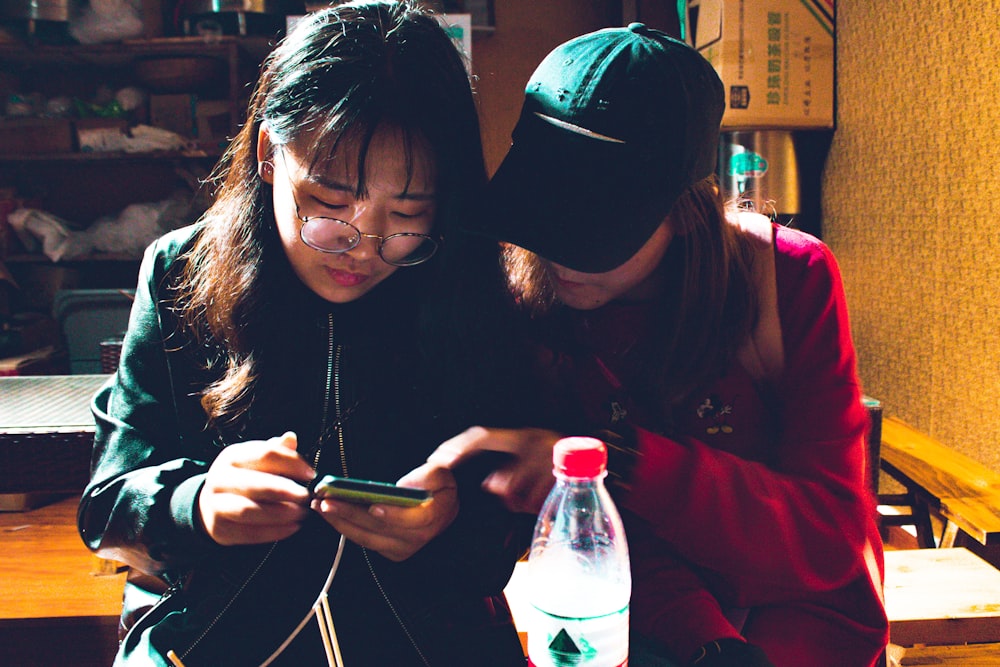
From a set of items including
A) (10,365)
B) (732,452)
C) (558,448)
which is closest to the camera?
(558,448)

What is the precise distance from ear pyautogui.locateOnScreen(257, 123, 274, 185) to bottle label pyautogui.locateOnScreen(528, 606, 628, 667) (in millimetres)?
718

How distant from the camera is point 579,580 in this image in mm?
896

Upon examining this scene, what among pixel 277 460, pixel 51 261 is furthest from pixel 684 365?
pixel 51 261

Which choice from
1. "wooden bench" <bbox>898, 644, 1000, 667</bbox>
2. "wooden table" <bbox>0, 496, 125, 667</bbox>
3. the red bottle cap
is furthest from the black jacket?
"wooden bench" <bbox>898, 644, 1000, 667</bbox>

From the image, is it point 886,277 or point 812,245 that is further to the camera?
point 886,277

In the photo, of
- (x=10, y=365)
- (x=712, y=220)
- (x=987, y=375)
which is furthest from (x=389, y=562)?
(x=10, y=365)

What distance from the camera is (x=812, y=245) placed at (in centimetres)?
114

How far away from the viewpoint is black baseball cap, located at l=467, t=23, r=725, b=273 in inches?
37.3

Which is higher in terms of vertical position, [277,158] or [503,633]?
[277,158]

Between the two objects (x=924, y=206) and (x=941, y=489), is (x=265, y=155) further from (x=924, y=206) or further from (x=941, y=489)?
(x=924, y=206)

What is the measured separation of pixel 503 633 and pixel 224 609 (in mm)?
375

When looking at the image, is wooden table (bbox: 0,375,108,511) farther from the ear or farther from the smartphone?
the smartphone

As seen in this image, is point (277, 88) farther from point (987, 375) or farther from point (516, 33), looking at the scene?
point (516, 33)

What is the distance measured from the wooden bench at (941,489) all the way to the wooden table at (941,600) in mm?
148
